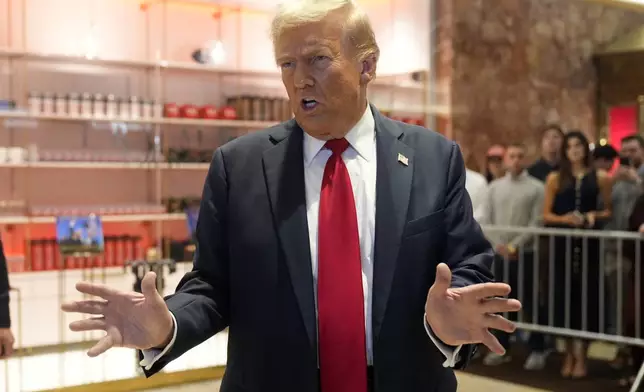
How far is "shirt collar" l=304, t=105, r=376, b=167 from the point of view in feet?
4.57

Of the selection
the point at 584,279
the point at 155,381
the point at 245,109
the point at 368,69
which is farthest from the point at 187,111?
the point at 368,69

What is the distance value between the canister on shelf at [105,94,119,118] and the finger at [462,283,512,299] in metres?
5.16

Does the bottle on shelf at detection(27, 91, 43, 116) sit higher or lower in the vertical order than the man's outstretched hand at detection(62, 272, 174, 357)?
higher

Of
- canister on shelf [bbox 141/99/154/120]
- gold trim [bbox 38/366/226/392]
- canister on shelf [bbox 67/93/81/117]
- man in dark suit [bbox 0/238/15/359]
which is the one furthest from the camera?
canister on shelf [bbox 141/99/154/120]

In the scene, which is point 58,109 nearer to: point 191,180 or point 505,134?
point 191,180

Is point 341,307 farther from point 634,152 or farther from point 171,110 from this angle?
point 171,110

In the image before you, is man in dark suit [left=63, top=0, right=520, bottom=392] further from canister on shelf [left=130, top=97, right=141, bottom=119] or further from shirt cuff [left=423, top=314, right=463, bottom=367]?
canister on shelf [left=130, top=97, right=141, bottom=119]

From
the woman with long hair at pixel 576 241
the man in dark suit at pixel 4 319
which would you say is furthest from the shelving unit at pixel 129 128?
the man in dark suit at pixel 4 319

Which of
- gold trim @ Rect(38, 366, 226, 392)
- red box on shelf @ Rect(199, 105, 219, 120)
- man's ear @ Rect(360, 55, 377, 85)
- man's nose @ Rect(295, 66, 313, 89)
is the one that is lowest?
gold trim @ Rect(38, 366, 226, 392)

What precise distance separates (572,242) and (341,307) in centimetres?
373

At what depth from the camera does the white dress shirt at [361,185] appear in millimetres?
1327

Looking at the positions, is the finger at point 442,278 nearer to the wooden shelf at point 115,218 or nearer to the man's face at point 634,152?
the man's face at point 634,152

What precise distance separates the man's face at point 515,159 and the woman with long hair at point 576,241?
28cm

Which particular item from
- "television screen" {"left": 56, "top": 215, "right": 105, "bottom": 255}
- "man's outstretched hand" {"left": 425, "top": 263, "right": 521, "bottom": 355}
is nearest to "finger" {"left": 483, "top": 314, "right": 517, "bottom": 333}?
"man's outstretched hand" {"left": 425, "top": 263, "right": 521, "bottom": 355}
